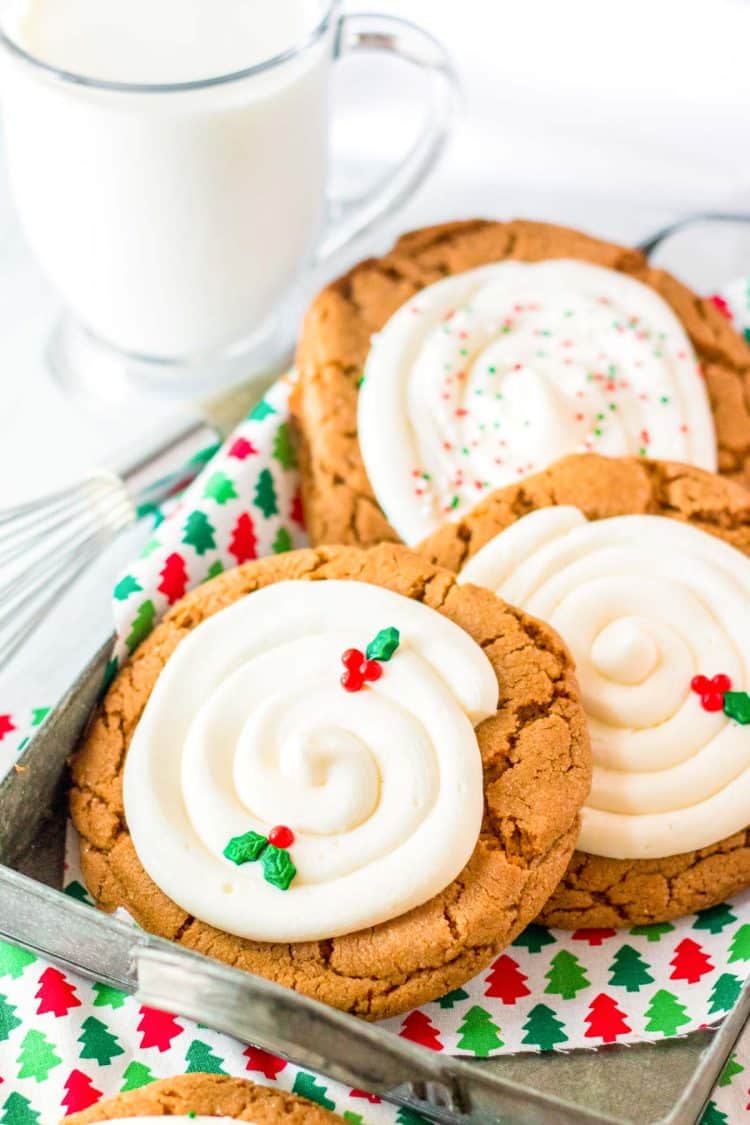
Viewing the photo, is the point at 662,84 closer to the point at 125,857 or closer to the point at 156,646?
the point at 156,646

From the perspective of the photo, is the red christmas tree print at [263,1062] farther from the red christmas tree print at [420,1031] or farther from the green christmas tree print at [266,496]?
the green christmas tree print at [266,496]

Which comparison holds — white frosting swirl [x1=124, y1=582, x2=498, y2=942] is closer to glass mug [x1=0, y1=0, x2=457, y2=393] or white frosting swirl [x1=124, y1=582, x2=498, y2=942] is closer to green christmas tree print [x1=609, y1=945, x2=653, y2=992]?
green christmas tree print [x1=609, y1=945, x2=653, y2=992]

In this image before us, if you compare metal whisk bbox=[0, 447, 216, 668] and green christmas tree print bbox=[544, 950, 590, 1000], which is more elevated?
metal whisk bbox=[0, 447, 216, 668]

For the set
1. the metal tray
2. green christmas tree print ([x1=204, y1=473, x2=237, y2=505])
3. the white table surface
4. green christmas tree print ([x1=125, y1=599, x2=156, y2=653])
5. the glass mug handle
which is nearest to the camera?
the metal tray

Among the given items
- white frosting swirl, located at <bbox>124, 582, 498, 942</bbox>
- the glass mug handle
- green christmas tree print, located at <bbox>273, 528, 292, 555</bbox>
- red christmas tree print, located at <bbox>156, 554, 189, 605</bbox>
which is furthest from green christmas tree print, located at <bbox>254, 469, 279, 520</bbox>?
the glass mug handle

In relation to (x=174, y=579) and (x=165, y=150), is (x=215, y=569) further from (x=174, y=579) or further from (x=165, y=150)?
(x=165, y=150)
